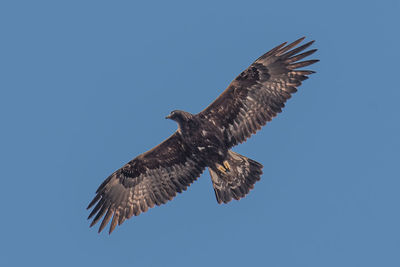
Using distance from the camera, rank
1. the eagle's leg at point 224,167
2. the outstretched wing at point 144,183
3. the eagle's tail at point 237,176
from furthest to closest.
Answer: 1. the outstretched wing at point 144,183
2. the eagle's tail at point 237,176
3. the eagle's leg at point 224,167

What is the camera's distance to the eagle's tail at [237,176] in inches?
724

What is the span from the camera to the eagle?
17656 millimetres

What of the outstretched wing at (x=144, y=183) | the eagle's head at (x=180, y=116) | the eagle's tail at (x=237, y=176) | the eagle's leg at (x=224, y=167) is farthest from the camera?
the outstretched wing at (x=144, y=183)

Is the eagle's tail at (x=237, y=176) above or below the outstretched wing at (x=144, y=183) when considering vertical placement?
below

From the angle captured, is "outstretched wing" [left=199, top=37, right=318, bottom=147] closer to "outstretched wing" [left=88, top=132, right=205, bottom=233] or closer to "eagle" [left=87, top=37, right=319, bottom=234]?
"eagle" [left=87, top=37, right=319, bottom=234]

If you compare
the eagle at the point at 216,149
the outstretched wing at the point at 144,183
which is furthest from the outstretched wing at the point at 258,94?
the outstretched wing at the point at 144,183

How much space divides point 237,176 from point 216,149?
1164 millimetres

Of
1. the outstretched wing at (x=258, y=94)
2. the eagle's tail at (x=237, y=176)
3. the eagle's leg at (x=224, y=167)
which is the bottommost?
the eagle's tail at (x=237, y=176)

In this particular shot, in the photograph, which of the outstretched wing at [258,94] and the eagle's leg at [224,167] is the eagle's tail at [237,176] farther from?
the outstretched wing at [258,94]

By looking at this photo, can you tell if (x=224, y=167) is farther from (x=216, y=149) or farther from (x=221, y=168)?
(x=216, y=149)

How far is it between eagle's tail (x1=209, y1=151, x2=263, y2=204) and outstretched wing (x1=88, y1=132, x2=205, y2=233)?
65 centimetres

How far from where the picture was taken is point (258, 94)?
1788 cm

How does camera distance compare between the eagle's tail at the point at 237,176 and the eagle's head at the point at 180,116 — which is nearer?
the eagle's head at the point at 180,116

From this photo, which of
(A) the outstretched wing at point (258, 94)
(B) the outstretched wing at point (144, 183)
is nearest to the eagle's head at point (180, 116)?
(A) the outstretched wing at point (258, 94)
